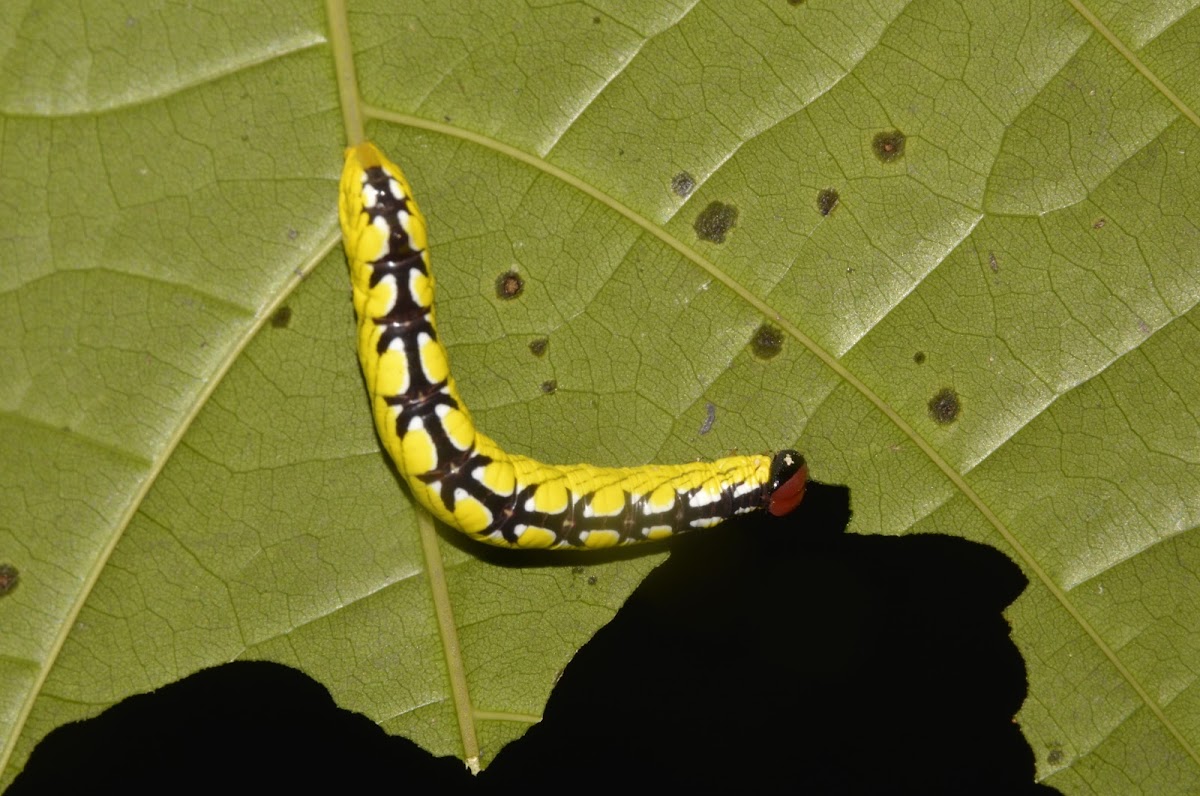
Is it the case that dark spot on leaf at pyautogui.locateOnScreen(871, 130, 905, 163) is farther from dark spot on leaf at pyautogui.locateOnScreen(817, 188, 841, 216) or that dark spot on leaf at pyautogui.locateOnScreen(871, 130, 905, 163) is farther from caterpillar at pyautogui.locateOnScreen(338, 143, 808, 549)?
caterpillar at pyautogui.locateOnScreen(338, 143, 808, 549)

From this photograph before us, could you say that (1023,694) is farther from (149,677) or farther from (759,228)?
(149,677)

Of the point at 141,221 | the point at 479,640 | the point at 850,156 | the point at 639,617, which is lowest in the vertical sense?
the point at 479,640

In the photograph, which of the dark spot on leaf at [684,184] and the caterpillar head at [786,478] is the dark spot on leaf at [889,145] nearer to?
the dark spot on leaf at [684,184]

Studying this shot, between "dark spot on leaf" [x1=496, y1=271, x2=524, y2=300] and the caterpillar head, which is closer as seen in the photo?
"dark spot on leaf" [x1=496, y1=271, x2=524, y2=300]

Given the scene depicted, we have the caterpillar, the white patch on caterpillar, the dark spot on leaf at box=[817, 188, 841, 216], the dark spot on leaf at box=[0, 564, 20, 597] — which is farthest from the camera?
the dark spot on leaf at box=[817, 188, 841, 216]

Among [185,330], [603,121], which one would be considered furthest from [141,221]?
[603,121]

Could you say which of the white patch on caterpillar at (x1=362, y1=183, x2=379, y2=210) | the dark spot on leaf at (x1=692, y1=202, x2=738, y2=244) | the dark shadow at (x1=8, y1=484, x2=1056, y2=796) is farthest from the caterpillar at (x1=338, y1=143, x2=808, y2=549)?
the dark spot on leaf at (x1=692, y1=202, x2=738, y2=244)

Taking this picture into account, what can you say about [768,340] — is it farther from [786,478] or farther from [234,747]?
[234,747]
